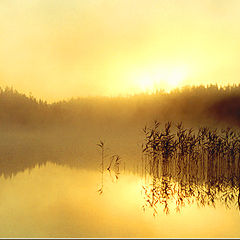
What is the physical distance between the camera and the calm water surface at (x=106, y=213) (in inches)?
349

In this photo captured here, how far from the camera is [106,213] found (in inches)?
420

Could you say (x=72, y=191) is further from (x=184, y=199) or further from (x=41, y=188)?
(x=184, y=199)

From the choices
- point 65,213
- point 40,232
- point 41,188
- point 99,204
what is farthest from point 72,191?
point 40,232

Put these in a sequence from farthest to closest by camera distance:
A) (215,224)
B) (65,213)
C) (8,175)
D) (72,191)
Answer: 1. (8,175)
2. (72,191)
3. (65,213)
4. (215,224)

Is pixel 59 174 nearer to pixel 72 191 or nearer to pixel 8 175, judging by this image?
pixel 8 175

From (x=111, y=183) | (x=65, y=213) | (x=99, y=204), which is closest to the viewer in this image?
(x=65, y=213)

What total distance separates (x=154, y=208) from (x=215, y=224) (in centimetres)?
226

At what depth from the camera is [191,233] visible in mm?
8719

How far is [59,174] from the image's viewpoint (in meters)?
20.2

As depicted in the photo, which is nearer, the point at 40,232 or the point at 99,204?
the point at 40,232

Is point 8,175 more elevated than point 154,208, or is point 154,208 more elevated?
point 8,175

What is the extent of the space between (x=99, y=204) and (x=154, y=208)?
187cm

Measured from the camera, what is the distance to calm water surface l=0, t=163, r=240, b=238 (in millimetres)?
8859

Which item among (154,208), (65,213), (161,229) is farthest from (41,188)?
(161,229)
